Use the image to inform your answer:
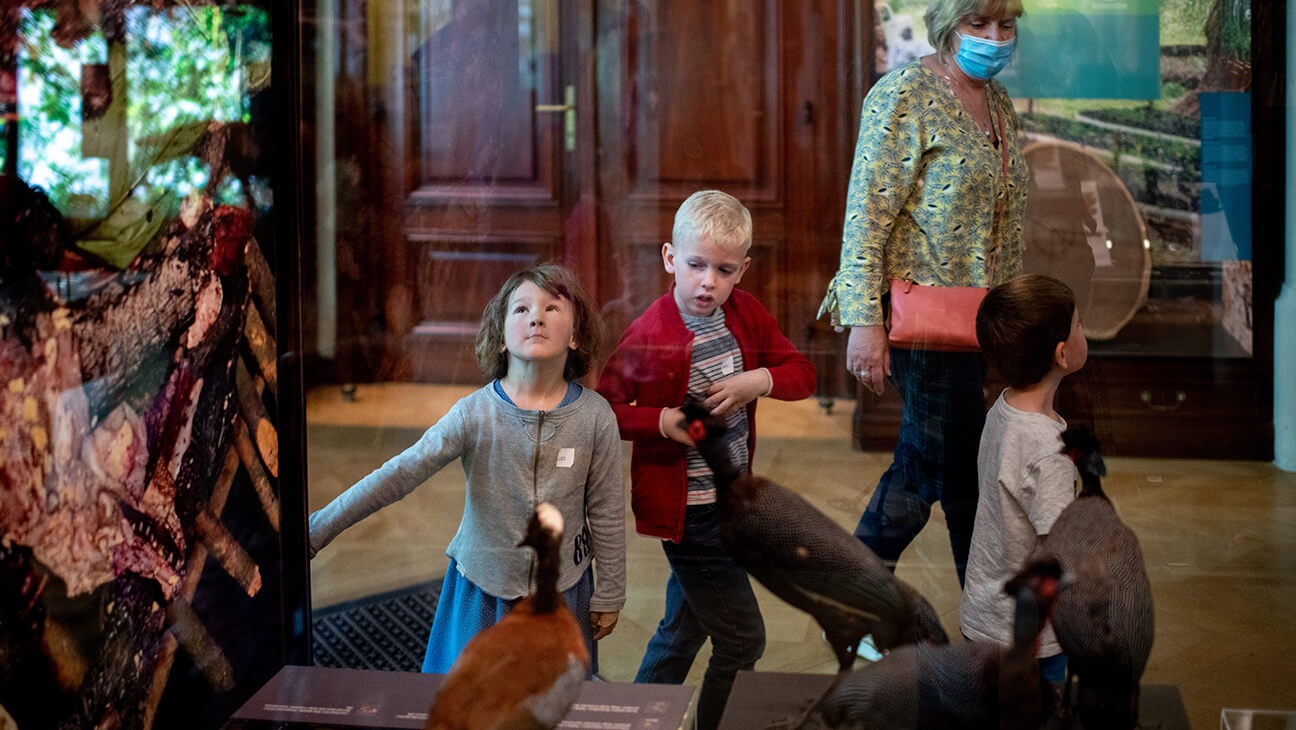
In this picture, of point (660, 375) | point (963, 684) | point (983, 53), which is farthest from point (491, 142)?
point (963, 684)

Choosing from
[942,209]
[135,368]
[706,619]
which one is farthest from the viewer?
[706,619]

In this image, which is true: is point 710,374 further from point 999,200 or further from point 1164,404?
point 1164,404

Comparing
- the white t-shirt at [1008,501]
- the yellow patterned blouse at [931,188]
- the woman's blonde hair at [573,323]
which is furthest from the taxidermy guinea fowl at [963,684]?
the woman's blonde hair at [573,323]

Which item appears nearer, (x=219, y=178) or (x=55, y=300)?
(x=55, y=300)

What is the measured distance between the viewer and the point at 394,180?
131 centimetres

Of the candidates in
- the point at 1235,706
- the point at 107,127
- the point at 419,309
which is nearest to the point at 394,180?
the point at 419,309

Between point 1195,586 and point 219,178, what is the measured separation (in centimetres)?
126

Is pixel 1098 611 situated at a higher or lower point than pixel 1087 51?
lower

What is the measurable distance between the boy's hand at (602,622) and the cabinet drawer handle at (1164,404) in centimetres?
69

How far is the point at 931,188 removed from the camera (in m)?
1.26

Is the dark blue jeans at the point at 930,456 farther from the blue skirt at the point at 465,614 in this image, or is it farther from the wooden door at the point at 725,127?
the blue skirt at the point at 465,614

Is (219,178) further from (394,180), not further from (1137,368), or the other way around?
(1137,368)

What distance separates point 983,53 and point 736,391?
0.49 metres

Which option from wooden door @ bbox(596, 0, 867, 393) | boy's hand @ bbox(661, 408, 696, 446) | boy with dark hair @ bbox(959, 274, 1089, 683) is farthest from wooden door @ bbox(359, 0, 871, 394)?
boy with dark hair @ bbox(959, 274, 1089, 683)
